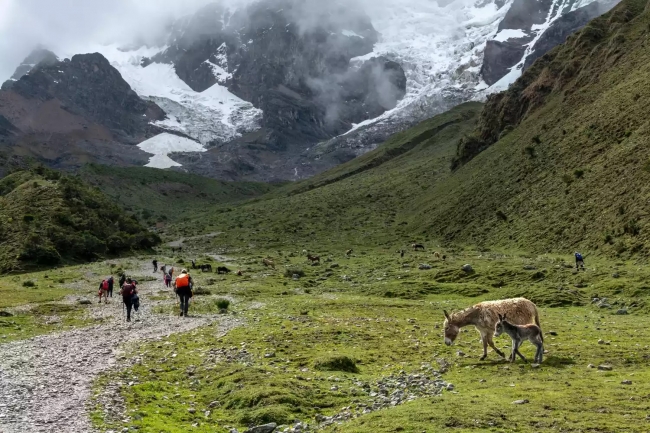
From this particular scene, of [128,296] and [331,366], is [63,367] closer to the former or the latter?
[331,366]

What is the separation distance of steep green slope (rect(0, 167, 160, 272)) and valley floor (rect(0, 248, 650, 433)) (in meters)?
38.3

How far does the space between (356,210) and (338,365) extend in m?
112

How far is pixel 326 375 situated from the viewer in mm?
19328

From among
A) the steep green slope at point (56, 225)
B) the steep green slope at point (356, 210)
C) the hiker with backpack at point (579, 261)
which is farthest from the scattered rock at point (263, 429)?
the steep green slope at point (356, 210)

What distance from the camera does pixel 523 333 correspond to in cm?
1916

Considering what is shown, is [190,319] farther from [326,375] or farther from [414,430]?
[414,430]

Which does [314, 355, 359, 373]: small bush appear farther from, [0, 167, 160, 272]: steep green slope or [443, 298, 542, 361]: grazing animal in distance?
[0, 167, 160, 272]: steep green slope

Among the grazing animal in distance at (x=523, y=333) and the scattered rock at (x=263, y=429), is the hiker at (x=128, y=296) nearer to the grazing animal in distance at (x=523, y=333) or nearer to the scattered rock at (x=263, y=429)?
the scattered rock at (x=263, y=429)

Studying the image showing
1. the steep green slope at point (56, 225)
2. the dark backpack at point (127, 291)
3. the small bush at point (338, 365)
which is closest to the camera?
the small bush at point (338, 365)

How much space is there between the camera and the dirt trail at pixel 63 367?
1448 cm

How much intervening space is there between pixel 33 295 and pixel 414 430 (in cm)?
4584

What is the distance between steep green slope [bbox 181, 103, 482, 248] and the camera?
11075cm

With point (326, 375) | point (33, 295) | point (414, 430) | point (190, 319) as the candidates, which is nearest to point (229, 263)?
point (33, 295)

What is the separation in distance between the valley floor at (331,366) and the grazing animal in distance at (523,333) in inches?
19.6
